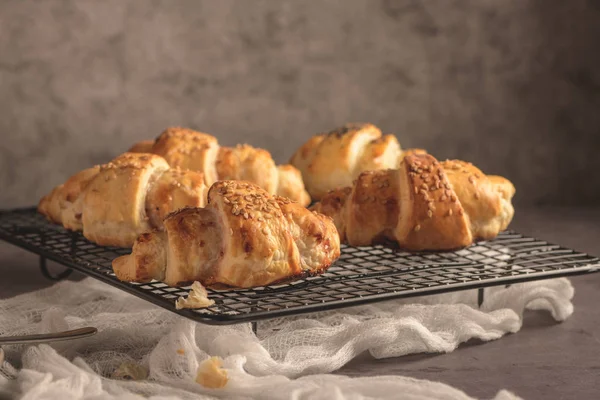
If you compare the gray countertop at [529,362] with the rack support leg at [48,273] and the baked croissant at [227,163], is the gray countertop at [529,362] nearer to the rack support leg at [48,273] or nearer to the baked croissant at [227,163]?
the rack support leg at [48,273]

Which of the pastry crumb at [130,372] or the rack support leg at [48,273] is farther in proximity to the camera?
the rack support leg at [48,273]

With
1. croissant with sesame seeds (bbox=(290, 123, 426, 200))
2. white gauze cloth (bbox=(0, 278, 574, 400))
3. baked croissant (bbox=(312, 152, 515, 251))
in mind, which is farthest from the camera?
croissant with sesame seeds (bbox=(290, 123, 426, 200))

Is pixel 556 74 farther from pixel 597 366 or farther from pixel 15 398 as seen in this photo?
pixel 15 398

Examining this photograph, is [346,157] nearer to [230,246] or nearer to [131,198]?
[131,198]

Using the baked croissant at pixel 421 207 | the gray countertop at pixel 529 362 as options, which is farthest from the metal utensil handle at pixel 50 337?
the baked croissant at pixel 421 207

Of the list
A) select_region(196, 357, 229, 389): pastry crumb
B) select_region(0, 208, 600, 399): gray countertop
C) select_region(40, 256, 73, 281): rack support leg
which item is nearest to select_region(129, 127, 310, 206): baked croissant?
select_region(40, 256, 73, 281): rack support leg

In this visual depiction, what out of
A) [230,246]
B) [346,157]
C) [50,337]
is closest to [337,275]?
[230,246]

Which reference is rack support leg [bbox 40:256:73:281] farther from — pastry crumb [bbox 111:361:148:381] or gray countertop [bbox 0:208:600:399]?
pastry crumb [bbox 111:361:148:381]
